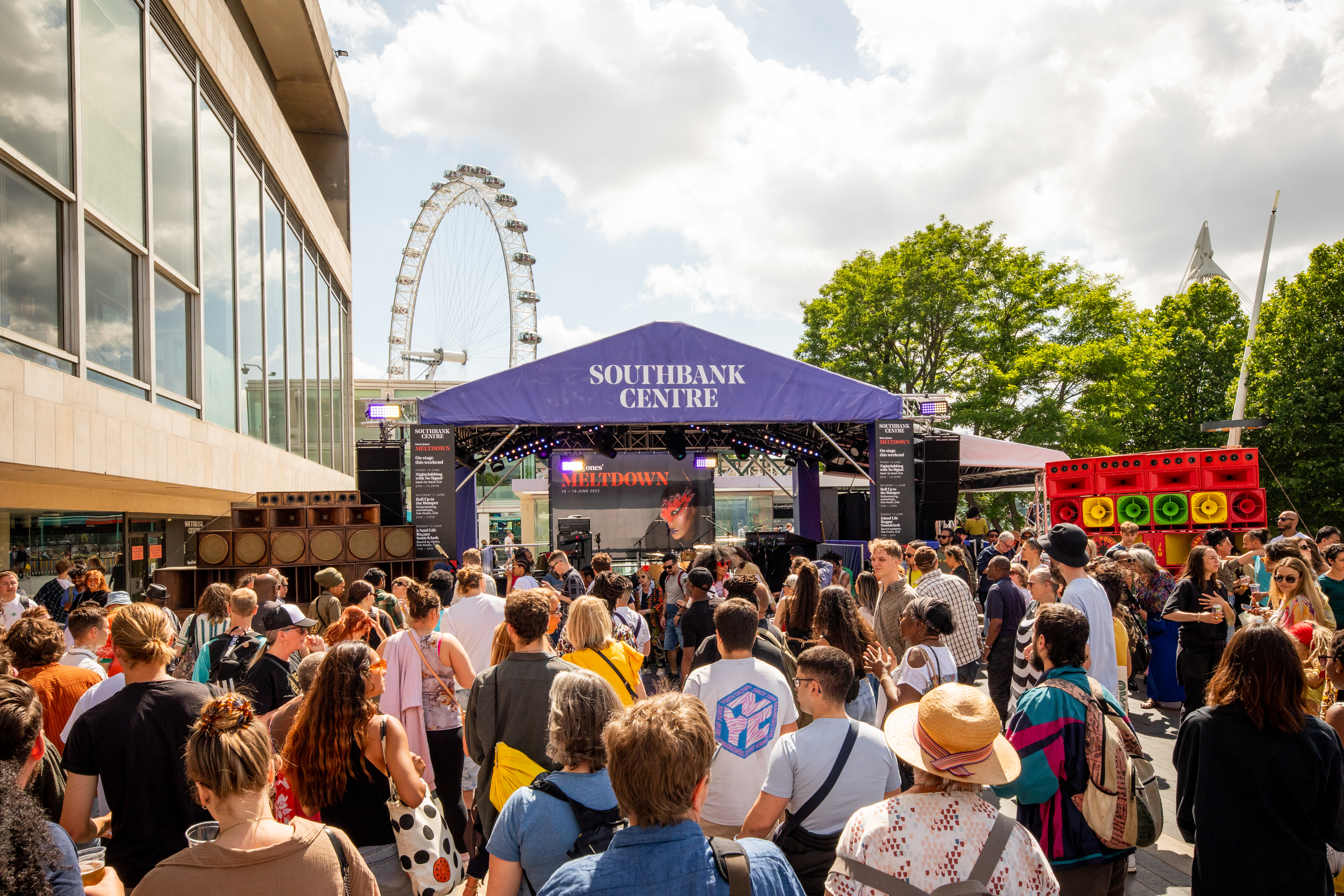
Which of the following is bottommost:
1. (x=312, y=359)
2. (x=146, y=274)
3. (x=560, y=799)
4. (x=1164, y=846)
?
(x=1164, y=846)

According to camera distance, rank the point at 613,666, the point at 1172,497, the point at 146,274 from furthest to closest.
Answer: the point at 1172,497, the point at 146,274, the point at 613,666

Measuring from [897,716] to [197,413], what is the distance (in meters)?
11.6

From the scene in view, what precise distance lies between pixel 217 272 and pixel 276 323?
3325 mm

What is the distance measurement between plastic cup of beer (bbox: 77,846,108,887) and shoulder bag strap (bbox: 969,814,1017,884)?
2235 mm

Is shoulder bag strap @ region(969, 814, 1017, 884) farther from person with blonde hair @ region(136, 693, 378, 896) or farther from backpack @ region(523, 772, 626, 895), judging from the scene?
person with blonde hair @ region(136, 693, 378, 896)

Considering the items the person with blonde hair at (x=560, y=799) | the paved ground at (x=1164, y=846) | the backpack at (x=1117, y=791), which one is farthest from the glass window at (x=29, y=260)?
the paved ground at (x=1164, y=846)

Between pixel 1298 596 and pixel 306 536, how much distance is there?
11.4m

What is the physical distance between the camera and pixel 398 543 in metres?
12.3

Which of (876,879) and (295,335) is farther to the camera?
(295,335)

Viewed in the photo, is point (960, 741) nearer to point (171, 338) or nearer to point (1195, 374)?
point (171, 338)

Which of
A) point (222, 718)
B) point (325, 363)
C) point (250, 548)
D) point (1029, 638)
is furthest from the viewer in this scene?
point (325, 363)

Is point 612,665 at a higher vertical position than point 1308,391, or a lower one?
lower

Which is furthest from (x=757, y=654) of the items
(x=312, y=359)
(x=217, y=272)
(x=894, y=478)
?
(x=312, y=359)

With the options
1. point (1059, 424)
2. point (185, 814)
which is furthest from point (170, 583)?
point (1059, 424)
